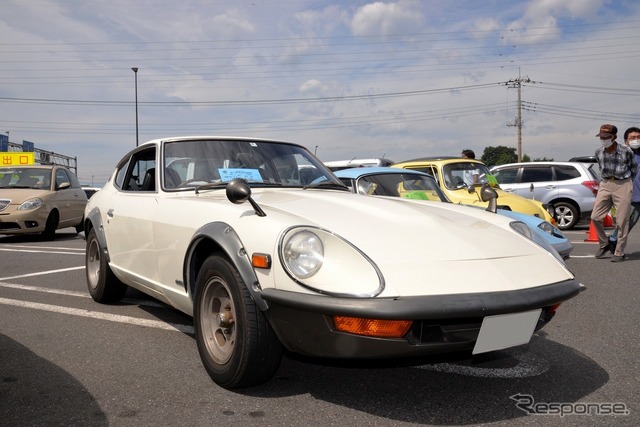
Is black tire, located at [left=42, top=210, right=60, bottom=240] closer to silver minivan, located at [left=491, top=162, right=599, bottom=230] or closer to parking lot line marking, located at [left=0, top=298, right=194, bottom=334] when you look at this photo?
parking lot line marking, located at [left=0, top=298, right=194, bottom=334]

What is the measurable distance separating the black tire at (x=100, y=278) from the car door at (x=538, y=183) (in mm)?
10185

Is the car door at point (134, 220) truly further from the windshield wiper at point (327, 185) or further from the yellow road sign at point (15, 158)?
the yellow road sign at point (15, 158)

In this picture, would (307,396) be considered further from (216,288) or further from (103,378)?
(103,378)

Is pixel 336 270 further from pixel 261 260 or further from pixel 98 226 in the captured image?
pixel 98 226

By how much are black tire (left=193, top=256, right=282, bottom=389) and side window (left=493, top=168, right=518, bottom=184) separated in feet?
37.6

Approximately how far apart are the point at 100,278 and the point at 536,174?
1082 centimetres

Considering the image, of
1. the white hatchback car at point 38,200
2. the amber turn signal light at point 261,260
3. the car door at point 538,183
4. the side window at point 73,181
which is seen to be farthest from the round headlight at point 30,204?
the car door at point 538,183

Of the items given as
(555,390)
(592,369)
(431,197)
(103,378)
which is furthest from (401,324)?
(431,197)

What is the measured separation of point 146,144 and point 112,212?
2.02ft

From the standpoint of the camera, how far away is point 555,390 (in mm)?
2711

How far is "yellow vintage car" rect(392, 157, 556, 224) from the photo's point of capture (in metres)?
7.74

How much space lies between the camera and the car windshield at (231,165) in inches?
146

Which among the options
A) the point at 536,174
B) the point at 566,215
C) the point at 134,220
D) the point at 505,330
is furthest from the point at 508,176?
the point at 505,330

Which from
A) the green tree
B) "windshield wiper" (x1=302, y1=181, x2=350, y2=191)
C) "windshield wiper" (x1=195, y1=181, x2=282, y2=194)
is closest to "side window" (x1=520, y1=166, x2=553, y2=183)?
"windshield wiper" (x1=302, y1=181, x2=350, y2=191)
